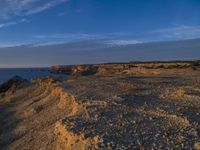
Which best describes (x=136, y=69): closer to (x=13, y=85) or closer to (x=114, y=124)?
(x=13, y=85)

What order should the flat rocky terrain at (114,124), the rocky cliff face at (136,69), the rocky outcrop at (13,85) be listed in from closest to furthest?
the flat rocky terrain at (114,124)
the rocky outcrop at (13,85)
the rocky cliff face at (136,69)

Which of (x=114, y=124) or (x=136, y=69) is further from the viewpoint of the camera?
(x=136, y=69)

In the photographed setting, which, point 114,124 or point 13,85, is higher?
point 114,124

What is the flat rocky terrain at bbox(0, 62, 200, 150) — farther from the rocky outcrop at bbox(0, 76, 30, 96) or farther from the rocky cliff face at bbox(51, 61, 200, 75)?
the rocky cliff face at bbox(51, 61, 200, 75)

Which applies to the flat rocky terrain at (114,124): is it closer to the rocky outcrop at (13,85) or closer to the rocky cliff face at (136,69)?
the rocky outcrop at (13,85)

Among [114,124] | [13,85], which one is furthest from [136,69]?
[114,124]

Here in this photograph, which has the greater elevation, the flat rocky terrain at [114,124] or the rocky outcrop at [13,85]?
the flat rocky terrain at [114,124]

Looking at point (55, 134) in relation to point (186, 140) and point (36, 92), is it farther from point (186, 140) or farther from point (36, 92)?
point (36, 92)

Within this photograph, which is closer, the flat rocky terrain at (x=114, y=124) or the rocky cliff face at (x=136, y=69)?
the flat rocky terrain at (x=114, y=124)

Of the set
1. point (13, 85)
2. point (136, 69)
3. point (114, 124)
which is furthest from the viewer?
point (136, 69)

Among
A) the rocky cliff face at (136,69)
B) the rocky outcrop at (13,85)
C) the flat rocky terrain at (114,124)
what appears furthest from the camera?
the rocky cliff face at (136,69)

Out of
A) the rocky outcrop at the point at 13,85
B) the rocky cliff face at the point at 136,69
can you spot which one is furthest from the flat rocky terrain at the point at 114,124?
the rocky cliff face at the point at 136,69

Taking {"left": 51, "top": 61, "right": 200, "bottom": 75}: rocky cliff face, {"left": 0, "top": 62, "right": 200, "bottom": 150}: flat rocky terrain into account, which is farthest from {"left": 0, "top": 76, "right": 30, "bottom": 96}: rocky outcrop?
{"left": 0, "top": 62, "right": 200, "bottom": 150}: flat rocky terrain

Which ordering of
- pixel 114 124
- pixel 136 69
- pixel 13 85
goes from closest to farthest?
pixel 114 124 → pixel 13 85 → pixel 136 69
